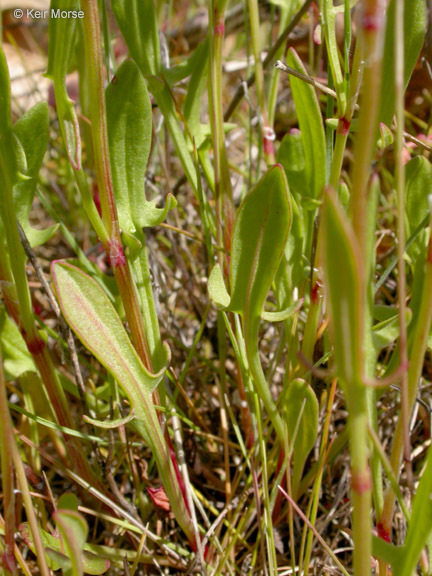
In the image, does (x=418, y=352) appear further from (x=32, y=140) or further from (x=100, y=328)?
(x=32, y=140)

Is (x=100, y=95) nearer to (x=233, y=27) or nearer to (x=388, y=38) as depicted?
(x=388, y=38)

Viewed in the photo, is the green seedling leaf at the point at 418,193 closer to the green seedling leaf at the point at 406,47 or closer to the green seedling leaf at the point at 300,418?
the green seedling leaf at the point at 406,47

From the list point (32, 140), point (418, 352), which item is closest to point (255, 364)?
point (418, 352)

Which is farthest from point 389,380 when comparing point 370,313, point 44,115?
point 44,115

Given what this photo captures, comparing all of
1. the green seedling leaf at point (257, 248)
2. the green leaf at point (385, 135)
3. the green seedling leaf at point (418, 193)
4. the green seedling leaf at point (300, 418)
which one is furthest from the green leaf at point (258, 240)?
the green seedling leaf at point (418, 193)

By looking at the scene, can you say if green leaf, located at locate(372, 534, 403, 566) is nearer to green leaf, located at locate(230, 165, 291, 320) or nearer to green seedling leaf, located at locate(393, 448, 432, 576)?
green seedling leaf, located at locate(393, 448, 432, 576)
